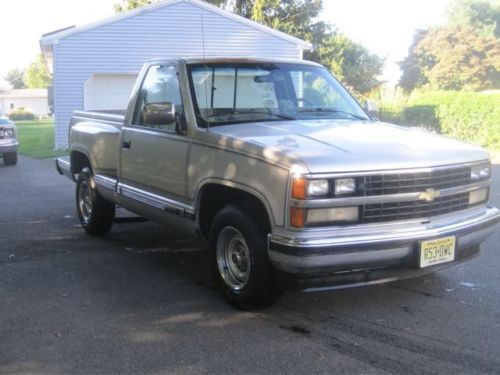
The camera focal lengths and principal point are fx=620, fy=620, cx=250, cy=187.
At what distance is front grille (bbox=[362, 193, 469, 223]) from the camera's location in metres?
4.30

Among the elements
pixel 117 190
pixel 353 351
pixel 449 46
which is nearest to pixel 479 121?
pixel 117 190

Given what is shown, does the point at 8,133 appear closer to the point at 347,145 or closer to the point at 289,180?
the point at 347,145

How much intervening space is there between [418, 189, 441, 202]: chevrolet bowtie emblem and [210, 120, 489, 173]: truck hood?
20cm

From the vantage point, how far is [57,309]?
16.2 feet

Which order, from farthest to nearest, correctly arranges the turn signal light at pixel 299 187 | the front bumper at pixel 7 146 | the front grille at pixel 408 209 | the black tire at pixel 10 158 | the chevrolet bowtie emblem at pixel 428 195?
the black tire at pixel 10 158 < the front bumper at pixel 7 146 < the chevrolet bowtie emblem at pixel 428 195 < the front grille at pixel 408 209 < the turn signal light at pixel 299 187

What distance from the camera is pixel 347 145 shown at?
4.48m

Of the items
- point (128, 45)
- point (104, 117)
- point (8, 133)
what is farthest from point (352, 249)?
point (128, 45)

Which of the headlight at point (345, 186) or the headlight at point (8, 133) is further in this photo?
the headlight at point (8, 133)

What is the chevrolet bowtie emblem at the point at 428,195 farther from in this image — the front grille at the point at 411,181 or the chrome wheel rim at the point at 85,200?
the chrome wheel rim at the point at 85,200

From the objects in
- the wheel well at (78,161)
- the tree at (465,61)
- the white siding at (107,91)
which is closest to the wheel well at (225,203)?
the wheel well at (78,161)

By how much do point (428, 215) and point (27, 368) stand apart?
2943 mm

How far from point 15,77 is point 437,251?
436ft

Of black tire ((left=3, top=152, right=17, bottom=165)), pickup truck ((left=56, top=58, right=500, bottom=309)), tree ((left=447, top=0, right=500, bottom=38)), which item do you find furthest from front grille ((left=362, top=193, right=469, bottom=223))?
tree ((left=447, top=0, right=500, bottom=38))

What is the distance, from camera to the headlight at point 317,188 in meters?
4.10
